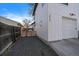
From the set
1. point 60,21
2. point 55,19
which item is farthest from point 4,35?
point 60,21

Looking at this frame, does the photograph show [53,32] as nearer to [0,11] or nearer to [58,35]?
[58,35]

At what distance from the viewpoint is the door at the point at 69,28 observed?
21.1ft

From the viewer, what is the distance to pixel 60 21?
601cm

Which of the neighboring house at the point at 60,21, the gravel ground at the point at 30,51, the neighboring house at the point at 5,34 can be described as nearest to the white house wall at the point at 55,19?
the neighboring house at the point at 60,21

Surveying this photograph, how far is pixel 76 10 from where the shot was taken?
23.2 ft

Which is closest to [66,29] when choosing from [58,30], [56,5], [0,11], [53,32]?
[58,30]

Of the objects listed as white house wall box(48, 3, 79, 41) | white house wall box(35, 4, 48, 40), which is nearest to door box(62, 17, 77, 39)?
white house wall box(48, 3, 79, 41)

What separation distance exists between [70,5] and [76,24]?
62.2 inches

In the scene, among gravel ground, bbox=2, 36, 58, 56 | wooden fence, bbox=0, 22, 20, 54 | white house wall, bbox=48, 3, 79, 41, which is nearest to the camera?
gravel ground, bbox=2, 36, 58, 56

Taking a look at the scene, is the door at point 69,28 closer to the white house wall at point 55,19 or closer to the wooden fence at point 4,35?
the white house wall at point 55,19

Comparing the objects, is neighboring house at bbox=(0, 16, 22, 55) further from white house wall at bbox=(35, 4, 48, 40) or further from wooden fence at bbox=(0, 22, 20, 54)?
white house wall at bbox=(35, 4, 48, 40)

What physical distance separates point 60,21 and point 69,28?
3.97ft

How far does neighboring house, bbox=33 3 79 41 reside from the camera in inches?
221

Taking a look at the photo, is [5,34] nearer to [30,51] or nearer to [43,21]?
[30,51]
